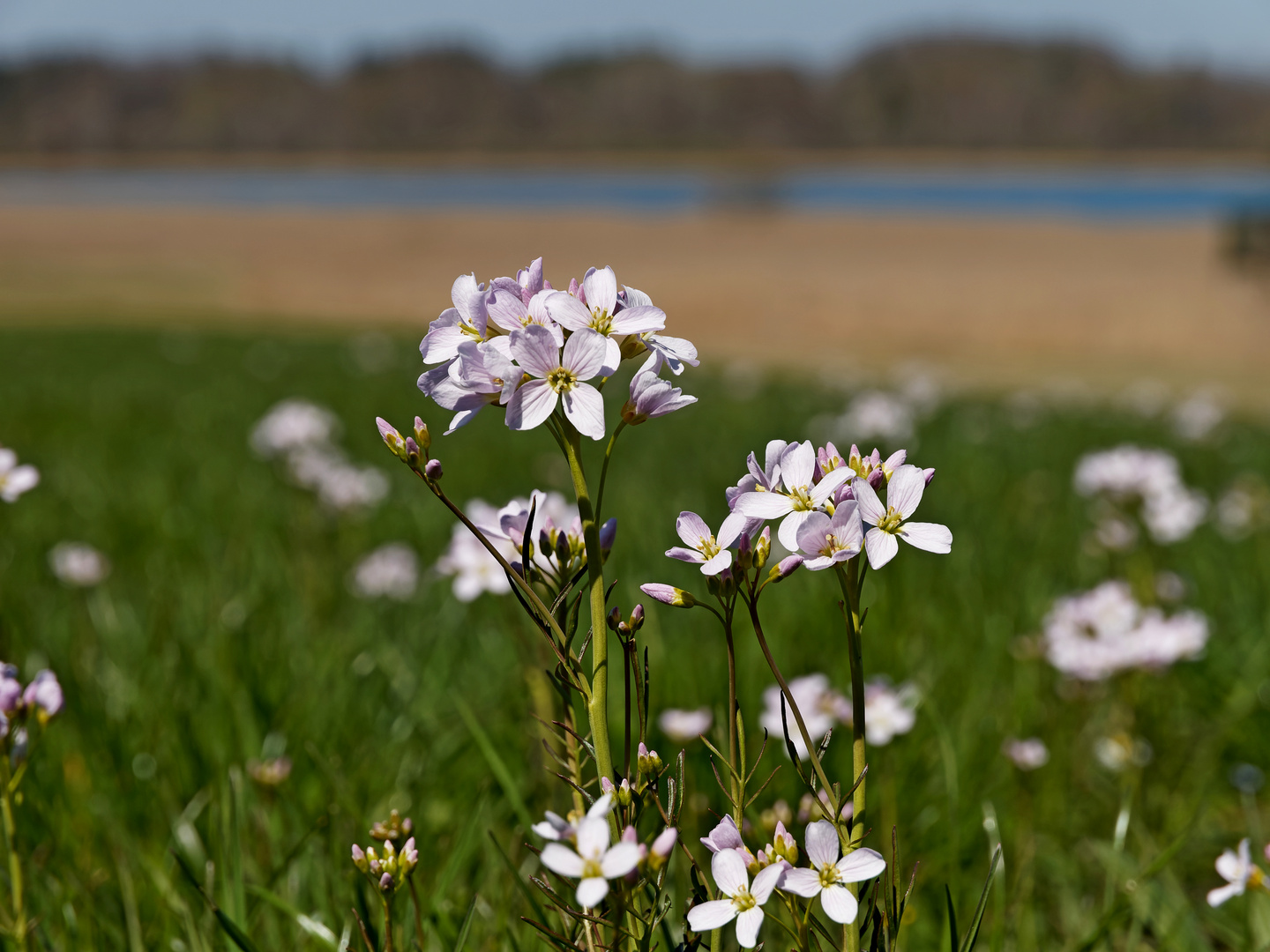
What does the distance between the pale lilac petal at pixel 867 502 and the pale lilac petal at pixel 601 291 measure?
345mm

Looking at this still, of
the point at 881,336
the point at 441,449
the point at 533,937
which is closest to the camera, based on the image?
the point at 533,937

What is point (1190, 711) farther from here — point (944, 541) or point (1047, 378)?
point (1047, 378)

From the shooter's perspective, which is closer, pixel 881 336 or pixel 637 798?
pixel 637 798

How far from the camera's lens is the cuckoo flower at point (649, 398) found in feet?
3.92

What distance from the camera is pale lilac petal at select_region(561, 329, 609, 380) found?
3.71 ft

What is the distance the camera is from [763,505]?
3.73ft

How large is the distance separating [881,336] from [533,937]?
125 ft

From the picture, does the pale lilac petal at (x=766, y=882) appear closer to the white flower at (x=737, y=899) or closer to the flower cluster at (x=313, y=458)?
the white flower at (x=737, y=899)

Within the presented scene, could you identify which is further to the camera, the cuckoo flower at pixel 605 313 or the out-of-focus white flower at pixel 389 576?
the out-of-focus white flower at pixel 389 576

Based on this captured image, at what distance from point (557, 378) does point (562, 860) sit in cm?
50

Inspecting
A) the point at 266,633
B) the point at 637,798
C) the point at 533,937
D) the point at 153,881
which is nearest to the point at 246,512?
the point at 266,633

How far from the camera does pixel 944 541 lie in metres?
1.12

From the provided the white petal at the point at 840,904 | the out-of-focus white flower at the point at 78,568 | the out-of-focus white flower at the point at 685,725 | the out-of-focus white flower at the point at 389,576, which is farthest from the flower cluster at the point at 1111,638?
the out-of-focus white flower at the point at 78,568

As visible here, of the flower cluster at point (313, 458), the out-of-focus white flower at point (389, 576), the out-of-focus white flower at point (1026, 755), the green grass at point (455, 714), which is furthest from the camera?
the flower cluster at point (313, 458)
